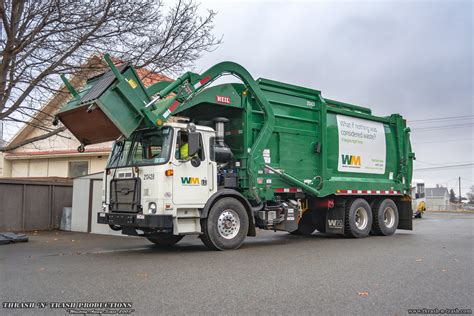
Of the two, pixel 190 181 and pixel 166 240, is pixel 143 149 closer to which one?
pixel 190 181

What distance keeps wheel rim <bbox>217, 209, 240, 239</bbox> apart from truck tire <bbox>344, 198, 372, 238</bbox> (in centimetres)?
426

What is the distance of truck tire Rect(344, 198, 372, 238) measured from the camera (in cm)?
1264

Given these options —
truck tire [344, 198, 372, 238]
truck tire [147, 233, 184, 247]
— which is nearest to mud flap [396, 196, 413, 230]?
truck tire [344, 198, 372, 238]

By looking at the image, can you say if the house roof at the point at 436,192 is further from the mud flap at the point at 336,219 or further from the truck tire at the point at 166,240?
the truck tire at the point at 166,240

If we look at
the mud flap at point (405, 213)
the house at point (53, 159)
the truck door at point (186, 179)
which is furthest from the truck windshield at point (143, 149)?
the mud flap at point (405, 213)

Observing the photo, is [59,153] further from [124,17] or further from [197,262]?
[197,262]

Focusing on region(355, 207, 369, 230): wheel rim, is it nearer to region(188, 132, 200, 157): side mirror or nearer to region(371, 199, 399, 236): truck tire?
region(371, 199, 399, 236): truck tire

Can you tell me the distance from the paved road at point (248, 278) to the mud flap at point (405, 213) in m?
3.95

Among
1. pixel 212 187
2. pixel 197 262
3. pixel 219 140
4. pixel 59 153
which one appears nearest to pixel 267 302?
pixel 197 262

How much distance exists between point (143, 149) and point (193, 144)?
1170mm

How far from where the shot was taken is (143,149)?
938 cm

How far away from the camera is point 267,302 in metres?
5.16

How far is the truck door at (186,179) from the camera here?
29.0 ft

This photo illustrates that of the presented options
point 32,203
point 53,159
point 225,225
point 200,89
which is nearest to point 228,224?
point 225,225
